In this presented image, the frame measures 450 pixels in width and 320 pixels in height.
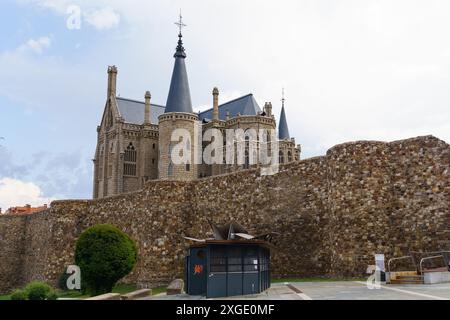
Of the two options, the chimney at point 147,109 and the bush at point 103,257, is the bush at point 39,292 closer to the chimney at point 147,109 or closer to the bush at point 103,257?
the bush at point 103,257

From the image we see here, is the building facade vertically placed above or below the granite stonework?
above

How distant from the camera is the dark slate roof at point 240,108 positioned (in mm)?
72750

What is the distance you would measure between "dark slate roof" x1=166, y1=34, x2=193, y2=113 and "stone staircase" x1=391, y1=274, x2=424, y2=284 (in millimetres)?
50034

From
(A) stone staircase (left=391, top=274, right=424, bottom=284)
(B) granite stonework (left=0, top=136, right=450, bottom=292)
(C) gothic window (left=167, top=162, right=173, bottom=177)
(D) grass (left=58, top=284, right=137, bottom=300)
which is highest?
(C) gothic window (left=167, top=162, right=173, bottom=177)

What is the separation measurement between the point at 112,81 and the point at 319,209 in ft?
206

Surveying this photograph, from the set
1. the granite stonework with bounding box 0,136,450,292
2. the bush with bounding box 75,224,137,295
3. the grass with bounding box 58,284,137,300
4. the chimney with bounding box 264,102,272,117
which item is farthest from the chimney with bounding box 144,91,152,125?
the bush with bounding box 75,224,137,295

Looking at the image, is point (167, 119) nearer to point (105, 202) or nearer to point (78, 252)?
point (105, 202)

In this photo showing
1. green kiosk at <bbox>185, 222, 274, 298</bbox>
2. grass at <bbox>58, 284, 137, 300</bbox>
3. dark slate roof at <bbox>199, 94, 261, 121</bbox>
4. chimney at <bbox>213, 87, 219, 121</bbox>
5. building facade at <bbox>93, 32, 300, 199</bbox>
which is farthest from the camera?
dark slate roof at <bbox>199, 94, 261, 121</bbox>

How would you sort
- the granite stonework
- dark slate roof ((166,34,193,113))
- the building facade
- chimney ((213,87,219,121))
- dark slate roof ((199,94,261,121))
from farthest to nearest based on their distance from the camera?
1. dark slate roof ((199,94,261,121))
2. chimney ((213,87,219,121))
3. dark slate roof ((166,34,193,113))
4. the building facade
5. the granite stonework

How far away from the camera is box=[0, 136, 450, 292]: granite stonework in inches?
852

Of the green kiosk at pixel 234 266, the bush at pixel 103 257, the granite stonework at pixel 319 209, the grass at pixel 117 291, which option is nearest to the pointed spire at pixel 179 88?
the granite stonework at pixel 319 209

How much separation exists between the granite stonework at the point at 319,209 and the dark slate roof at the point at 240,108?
3948cm

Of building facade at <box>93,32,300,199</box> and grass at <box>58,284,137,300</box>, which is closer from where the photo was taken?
grass at <box>58,284,137,300</box>

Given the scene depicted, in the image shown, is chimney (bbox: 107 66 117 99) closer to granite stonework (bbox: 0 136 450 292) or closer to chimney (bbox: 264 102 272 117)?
chimney (bbox: 264 102 272 117)
